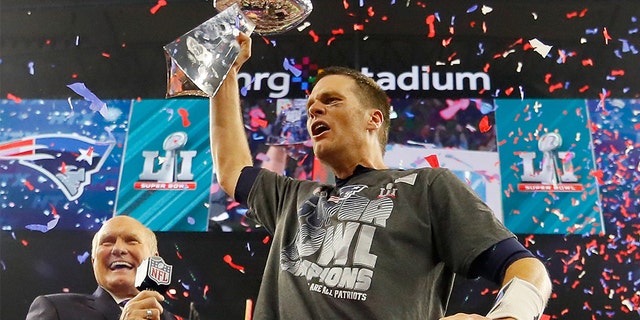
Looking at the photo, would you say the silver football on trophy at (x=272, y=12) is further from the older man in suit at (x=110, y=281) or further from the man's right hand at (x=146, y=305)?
the older man in suit at (x=110, y=281)

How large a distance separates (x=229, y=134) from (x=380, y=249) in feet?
1.45

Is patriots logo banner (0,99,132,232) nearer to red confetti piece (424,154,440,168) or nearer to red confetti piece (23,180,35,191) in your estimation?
red confetti piece (23,180,35,191)

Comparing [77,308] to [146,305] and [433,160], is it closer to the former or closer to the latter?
[146,305]

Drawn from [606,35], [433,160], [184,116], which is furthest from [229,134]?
[606,35]

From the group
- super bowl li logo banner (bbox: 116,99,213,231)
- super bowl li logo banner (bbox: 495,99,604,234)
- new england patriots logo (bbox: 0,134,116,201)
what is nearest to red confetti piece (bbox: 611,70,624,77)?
super bowl li logo banner (bbox: 495,99,604,234)

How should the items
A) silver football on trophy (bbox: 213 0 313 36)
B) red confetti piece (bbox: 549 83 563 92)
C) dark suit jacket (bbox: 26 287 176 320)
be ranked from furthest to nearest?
1. red confetti piece (bbox: 549 83 563 92)
2. dark suit jacket (bbox: 26 287 176 320)
3. silver football on trophy (bbox: 213 0 313 36)

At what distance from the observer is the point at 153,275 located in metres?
1.34

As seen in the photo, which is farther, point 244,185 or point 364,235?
point 244,185

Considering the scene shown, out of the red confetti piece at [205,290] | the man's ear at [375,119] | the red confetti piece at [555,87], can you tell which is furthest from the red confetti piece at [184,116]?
the man's ear at [375,119]

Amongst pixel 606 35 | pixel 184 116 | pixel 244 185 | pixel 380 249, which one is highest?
pixel 606 35

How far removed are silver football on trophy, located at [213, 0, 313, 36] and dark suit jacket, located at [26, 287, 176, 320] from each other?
111 cm

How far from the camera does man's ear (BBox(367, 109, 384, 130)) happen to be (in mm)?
1375

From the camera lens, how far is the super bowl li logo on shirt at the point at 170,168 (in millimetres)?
3066

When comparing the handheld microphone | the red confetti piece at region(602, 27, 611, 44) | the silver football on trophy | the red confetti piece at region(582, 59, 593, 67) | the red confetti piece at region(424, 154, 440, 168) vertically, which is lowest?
the handheld microphone
